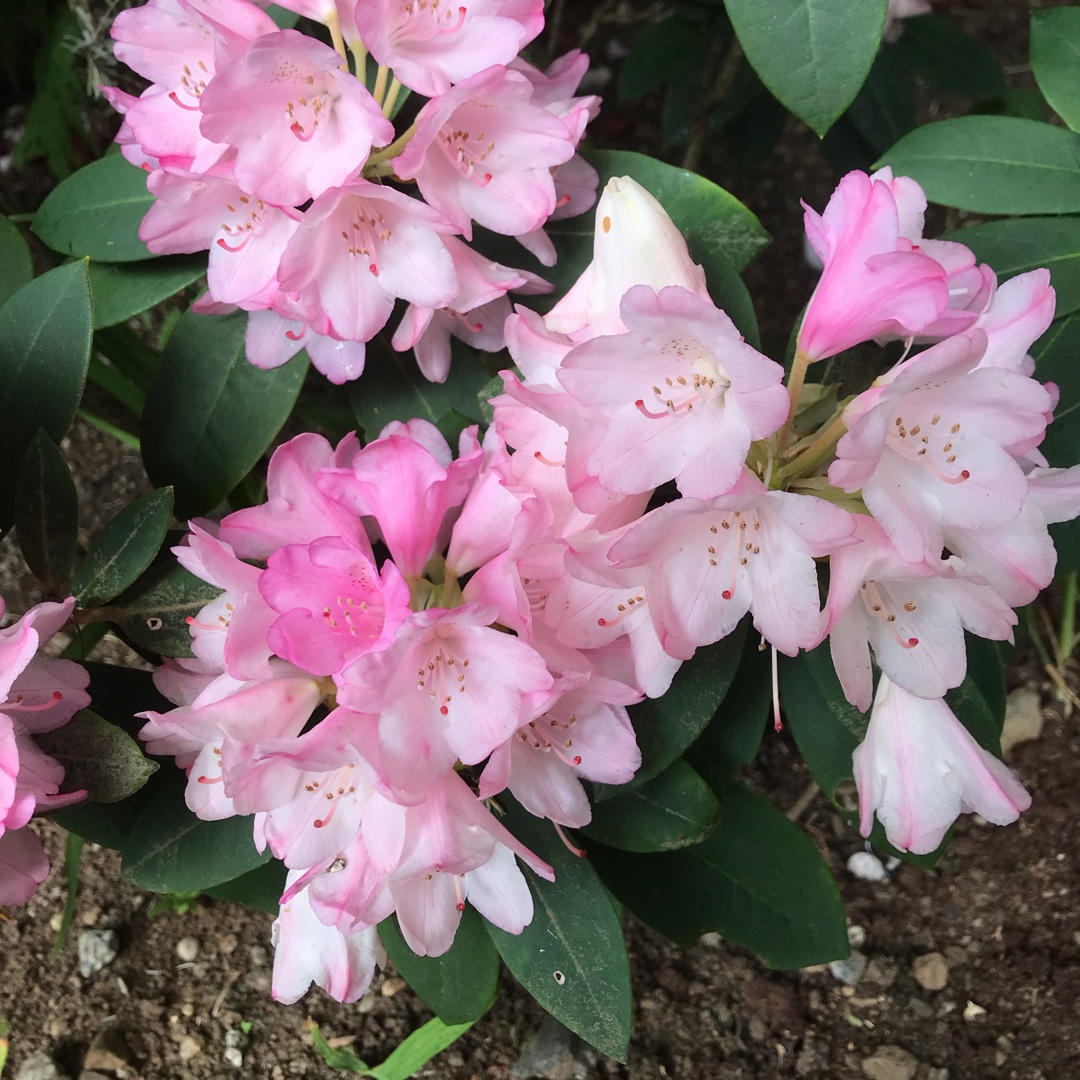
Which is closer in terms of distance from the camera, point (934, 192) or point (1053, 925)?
point (934, 192)

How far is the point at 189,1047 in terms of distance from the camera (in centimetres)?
129

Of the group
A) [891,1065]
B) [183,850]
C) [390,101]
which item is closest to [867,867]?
[891,1065]

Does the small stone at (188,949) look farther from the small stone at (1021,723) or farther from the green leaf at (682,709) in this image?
the small stone at (1021,723)

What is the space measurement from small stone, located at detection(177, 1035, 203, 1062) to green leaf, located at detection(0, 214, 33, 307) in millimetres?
983

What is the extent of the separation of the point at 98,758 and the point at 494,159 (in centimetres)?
59

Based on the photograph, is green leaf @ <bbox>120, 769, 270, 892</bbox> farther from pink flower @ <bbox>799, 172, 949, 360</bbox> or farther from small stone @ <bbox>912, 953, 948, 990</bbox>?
small stone @ <bbox>912, 953, 948, 990</bbox>

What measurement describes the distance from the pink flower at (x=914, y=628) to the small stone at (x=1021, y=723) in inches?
40.5

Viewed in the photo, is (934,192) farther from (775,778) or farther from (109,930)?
(109,930)

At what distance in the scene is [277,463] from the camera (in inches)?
28.0

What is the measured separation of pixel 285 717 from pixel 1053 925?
4.12ft

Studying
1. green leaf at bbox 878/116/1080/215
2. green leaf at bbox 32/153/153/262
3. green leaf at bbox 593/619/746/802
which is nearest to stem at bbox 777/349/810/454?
green leaf at bbox 593/619/746/802

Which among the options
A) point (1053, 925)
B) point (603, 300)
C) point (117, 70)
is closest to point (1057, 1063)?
point (1053, 925)

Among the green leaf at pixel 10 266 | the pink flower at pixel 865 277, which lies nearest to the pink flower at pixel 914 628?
the pink flower at pixel 865 277

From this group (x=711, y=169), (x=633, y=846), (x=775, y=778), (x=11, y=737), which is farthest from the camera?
(x=711, y=169)
